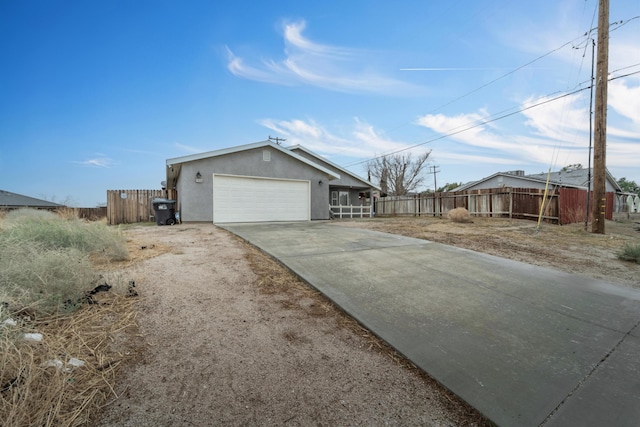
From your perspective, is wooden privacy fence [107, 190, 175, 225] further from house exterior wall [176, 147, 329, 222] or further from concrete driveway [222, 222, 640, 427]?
concrete driveway [222, 222, 640, 427]

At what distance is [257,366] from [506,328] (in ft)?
7.26

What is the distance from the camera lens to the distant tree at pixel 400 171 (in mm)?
36250

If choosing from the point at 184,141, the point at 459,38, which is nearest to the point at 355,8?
the point at 459,38

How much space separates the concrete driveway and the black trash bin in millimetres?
8878

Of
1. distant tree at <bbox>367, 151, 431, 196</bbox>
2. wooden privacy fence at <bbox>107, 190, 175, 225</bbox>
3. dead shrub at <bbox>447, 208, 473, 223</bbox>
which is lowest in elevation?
dead shrub at <bbox>447, 208, 473, 223</bbox>

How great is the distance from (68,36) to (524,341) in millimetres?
12953

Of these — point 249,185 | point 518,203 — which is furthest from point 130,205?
point 518,203

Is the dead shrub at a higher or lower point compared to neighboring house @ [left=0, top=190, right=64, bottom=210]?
lower

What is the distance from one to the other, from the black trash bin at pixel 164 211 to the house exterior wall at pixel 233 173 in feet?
1.32

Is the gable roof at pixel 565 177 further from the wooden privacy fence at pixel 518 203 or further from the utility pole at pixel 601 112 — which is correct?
the utility pole at pixel 601 112

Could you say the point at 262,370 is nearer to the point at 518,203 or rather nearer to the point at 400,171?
the point at 518,203

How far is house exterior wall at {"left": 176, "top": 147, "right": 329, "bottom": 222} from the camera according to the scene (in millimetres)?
10688

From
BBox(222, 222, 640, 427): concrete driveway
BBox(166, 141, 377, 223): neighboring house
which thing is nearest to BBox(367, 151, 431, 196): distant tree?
BBox(166, 141, 377, 223): neighboring house

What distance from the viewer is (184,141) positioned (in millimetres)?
17938
